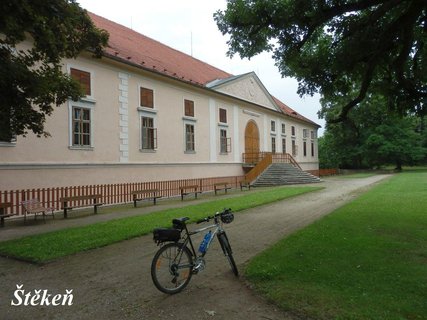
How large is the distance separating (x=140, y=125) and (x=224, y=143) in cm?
928

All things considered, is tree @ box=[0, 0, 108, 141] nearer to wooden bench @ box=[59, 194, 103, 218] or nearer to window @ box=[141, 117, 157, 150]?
wooden bench @ box=[59, 194, 103, 218]

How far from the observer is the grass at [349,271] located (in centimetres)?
412

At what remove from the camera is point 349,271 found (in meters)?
5.37

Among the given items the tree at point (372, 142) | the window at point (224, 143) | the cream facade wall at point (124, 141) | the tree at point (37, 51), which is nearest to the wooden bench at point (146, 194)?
the cream facade wall at point (124, 141)

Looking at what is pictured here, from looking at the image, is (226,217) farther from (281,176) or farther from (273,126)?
(273,126)

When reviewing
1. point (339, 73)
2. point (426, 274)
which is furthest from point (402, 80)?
point (426, 274)

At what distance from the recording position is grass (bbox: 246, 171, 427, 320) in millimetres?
4121

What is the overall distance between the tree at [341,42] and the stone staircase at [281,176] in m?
15.7

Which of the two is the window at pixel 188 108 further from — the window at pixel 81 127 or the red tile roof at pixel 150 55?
Result: the window at pixel 81 127

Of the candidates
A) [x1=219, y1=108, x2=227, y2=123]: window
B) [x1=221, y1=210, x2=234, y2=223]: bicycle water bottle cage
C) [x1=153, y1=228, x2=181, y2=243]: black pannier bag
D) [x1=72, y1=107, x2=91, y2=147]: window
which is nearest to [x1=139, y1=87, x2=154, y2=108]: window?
[x1=72, y1=107, x2=91, y2=147]: window

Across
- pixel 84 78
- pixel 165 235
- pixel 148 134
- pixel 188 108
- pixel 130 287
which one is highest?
pixel 84 78

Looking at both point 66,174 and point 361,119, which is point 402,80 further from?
point 361,119

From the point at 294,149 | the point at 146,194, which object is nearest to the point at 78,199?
the point at 146,194

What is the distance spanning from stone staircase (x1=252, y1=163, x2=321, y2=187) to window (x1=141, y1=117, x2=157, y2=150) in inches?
354
